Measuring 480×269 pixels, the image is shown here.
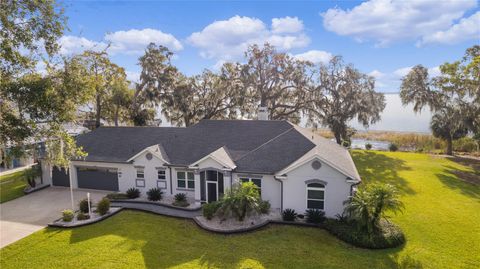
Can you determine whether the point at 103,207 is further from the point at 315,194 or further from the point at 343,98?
the point at 343,98

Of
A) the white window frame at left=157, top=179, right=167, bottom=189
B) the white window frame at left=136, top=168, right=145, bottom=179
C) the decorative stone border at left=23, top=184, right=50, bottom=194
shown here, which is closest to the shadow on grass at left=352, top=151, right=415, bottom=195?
the white window frame at left=157, top=179, right=167, bottom=189

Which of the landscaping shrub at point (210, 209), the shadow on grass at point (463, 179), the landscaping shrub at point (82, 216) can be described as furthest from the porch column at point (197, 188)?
the shadow on grass at point (463, 179)

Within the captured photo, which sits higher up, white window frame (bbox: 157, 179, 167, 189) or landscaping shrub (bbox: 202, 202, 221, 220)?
white window frame (bbox: 157, 179, 167, 189)

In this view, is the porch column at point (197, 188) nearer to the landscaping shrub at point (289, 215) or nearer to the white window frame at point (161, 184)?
the white window frame at point (161, 184)

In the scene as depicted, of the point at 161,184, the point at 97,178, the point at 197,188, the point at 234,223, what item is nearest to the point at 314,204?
the point at 234,223

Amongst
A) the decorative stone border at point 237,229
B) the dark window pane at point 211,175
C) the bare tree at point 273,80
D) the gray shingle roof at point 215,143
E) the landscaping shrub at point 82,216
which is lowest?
the decorative stone border at point 237,229

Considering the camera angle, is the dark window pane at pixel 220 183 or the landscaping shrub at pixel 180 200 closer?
the dark window pane at pixel 220 183

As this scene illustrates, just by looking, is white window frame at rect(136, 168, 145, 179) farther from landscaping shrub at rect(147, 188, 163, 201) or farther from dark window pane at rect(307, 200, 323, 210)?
dark window pane at rect(307, 200, 323, 210)
